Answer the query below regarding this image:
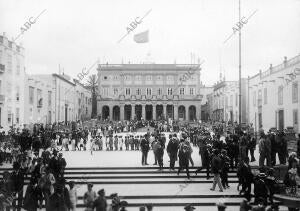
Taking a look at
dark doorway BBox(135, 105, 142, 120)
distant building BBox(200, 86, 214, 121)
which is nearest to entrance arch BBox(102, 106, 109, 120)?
dark doorway BBox(135, 105, 142, 120)

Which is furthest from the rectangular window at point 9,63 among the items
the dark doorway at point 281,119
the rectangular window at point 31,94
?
the dark doorway at point 281,119

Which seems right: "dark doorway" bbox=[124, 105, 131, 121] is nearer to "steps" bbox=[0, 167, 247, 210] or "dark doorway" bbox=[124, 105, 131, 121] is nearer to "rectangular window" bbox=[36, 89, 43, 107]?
"rectangular window" bbox=[36, 89, 43, 107]

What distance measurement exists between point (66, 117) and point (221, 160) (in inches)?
1859

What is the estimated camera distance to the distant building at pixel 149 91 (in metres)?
69.0

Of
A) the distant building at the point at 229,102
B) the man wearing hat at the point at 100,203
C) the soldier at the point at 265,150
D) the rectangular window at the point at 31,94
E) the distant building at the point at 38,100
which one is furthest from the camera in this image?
the distant building at the point at 229,102

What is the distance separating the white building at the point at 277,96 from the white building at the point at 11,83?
983 inches

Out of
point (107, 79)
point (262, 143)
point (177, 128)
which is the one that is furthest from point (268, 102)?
point (107, 79)

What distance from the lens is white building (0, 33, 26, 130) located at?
31461mm

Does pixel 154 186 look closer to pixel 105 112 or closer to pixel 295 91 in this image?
pixel 295 91

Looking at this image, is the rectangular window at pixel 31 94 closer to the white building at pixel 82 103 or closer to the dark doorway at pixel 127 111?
the white building at pixel 82 103

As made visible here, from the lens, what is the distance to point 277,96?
36.3 m

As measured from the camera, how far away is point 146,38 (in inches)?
1150

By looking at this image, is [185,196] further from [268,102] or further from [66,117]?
[66,117]

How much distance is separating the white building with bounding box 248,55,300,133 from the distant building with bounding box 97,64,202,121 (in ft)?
81.3
